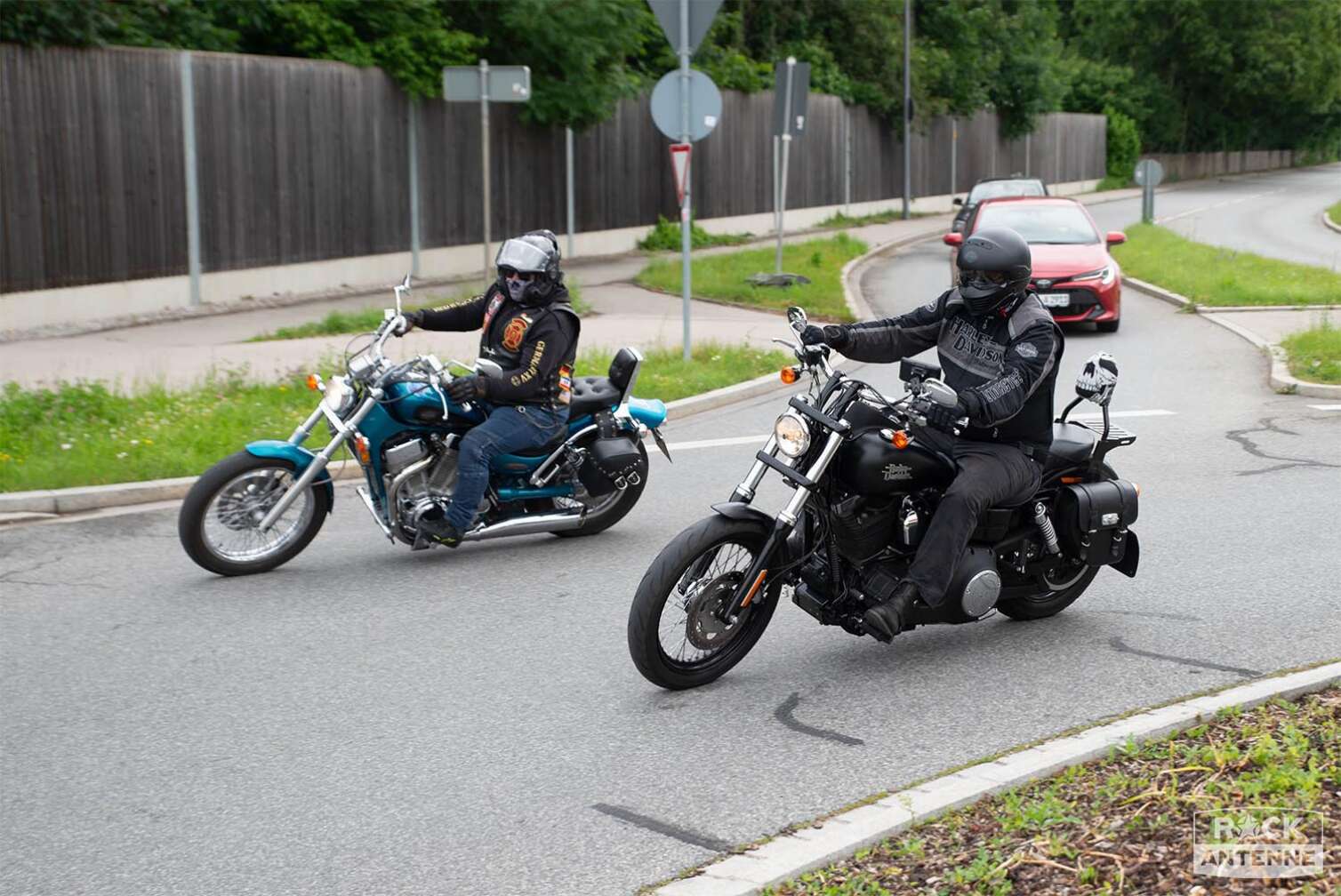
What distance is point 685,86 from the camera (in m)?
13.9

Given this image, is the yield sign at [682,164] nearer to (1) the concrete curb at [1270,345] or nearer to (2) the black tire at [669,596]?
(1) the concrete curb at [1270,345]

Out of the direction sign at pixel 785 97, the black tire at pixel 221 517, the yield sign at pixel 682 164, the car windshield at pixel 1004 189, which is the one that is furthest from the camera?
the car windshield at pixel 1004 189

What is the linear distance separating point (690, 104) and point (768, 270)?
10.3 m

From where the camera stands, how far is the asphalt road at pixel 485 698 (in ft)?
15.6

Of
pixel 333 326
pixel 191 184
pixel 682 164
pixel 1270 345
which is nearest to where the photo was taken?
pixel 682 164

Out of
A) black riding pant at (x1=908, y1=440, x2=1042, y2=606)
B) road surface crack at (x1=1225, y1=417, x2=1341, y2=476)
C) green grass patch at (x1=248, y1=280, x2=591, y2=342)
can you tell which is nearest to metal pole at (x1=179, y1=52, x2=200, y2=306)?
green grass patch at (x1=248, y1=280, x2=591, y2=342)

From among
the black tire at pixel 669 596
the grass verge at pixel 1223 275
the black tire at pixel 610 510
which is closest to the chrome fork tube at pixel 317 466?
the black tire at pixel 610 510

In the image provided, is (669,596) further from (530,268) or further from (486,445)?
(530,268)

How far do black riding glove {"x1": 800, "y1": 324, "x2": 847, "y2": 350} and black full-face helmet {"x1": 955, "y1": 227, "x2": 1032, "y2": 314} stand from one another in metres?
0.52

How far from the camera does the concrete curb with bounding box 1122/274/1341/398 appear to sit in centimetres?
1325

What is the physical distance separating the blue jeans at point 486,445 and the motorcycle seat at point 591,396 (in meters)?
0.25

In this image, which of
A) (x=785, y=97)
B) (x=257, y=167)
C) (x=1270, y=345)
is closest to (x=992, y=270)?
(x=1270, y=345)

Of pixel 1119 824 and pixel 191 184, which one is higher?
pixel 191 184

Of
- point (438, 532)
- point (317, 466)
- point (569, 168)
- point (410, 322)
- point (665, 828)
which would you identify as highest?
point (569, 168)
